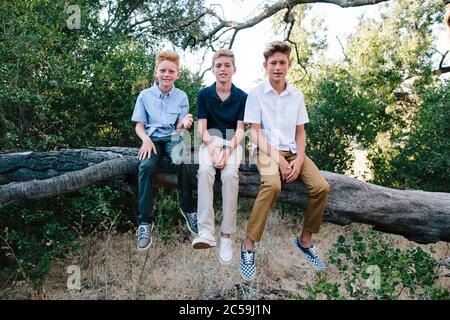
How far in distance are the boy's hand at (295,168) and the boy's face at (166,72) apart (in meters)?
1.33

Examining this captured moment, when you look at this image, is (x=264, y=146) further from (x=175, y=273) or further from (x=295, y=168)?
(x=175, y=273)

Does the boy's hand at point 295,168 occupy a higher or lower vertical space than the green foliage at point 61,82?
lower

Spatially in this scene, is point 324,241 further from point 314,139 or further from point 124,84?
point 124,84

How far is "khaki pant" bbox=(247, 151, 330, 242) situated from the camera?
3.59 meters

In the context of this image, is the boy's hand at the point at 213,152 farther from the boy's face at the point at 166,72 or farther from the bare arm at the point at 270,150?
the boy's face at the point at 166,72

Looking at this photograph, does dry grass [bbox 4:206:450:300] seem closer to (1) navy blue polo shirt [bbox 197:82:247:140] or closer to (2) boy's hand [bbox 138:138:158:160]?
(2) boy's hand [bbox 138:138:158:160]

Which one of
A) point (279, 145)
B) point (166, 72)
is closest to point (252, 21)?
Result: point (166, 72)

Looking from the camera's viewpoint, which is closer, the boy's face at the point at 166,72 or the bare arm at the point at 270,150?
the bare arm at the point at 270,150

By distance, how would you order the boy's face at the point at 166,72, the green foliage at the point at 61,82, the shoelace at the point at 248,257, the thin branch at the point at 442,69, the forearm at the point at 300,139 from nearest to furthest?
the shoelace at the point at 248,257 → the forearm at the point at 300,139 → the boy's face at the point at 166,72 → the green foliage at the point at 61,82 → the thin branch at the point at 442,69

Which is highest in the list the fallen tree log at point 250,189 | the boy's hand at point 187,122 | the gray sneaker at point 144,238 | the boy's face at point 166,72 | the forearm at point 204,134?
the boy's face at point 166,72

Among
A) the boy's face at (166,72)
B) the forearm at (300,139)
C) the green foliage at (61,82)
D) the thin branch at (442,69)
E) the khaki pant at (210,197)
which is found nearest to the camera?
the khaki pant at (210,197)

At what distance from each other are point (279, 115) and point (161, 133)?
3.52ft

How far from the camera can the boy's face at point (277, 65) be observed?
3815 millimetres

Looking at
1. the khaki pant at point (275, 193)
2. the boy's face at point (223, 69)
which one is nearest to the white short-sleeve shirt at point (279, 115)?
the khaki pant at point (275, 193)
